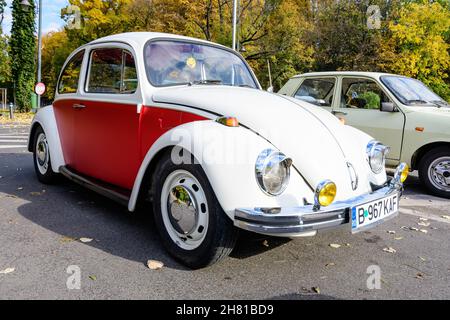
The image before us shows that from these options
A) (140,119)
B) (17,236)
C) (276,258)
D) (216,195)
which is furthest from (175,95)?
(17,236)

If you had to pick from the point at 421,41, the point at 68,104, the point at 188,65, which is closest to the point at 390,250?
the point at 188,65

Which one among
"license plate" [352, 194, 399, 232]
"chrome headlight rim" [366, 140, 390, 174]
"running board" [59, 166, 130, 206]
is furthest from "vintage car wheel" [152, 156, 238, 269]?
"chrome headlight rim" [366, 140, 390, 174]

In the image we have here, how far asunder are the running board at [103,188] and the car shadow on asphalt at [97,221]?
0.33 meters

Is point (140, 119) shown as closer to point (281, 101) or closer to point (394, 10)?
point (281, 101)

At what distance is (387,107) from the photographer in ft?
19.7

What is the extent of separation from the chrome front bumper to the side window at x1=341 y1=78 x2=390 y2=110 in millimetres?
4130

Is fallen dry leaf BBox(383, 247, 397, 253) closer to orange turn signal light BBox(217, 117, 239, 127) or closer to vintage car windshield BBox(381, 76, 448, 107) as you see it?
orange turn signal light BBox(217, 117, 239, 127)

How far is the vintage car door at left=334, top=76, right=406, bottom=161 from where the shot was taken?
19.8 feet

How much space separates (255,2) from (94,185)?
2670 centimetres

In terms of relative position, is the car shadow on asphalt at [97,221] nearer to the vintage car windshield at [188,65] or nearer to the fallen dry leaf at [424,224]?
the vintage car windshield at [188,65]

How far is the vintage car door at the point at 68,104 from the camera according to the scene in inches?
184

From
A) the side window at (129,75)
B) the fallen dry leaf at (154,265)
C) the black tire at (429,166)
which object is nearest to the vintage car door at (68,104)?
the side window at (129,75)

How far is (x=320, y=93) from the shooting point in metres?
7.04
